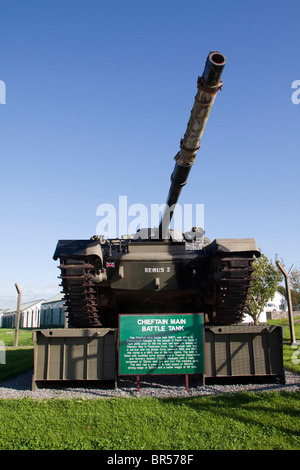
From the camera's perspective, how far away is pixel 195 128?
6.82 meters

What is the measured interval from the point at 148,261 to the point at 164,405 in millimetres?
3672

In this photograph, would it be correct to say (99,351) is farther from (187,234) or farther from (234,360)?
(187,234)

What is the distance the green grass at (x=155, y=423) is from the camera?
161 inches

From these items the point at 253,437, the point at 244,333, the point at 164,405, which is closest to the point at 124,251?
the point at 244,333

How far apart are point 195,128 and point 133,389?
475cm

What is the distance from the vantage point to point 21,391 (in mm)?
6953

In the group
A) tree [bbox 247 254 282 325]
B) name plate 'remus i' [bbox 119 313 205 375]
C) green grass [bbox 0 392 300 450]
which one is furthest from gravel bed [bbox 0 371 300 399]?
tree [bbox 247 254 282 325]

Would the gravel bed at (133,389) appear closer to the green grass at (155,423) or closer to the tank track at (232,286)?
the green grass at (155,423)

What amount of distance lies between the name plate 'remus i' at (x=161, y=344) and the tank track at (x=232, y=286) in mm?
1623

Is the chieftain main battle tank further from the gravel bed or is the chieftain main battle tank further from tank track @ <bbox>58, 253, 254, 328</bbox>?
the gravel bed

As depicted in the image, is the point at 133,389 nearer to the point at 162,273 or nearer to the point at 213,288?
the point at 162,273

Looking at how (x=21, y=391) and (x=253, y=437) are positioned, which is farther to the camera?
(x=21, y=391)

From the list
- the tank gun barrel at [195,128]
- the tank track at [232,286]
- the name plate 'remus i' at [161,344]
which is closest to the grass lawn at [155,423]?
the name plate 'remus i' at [161,344]
